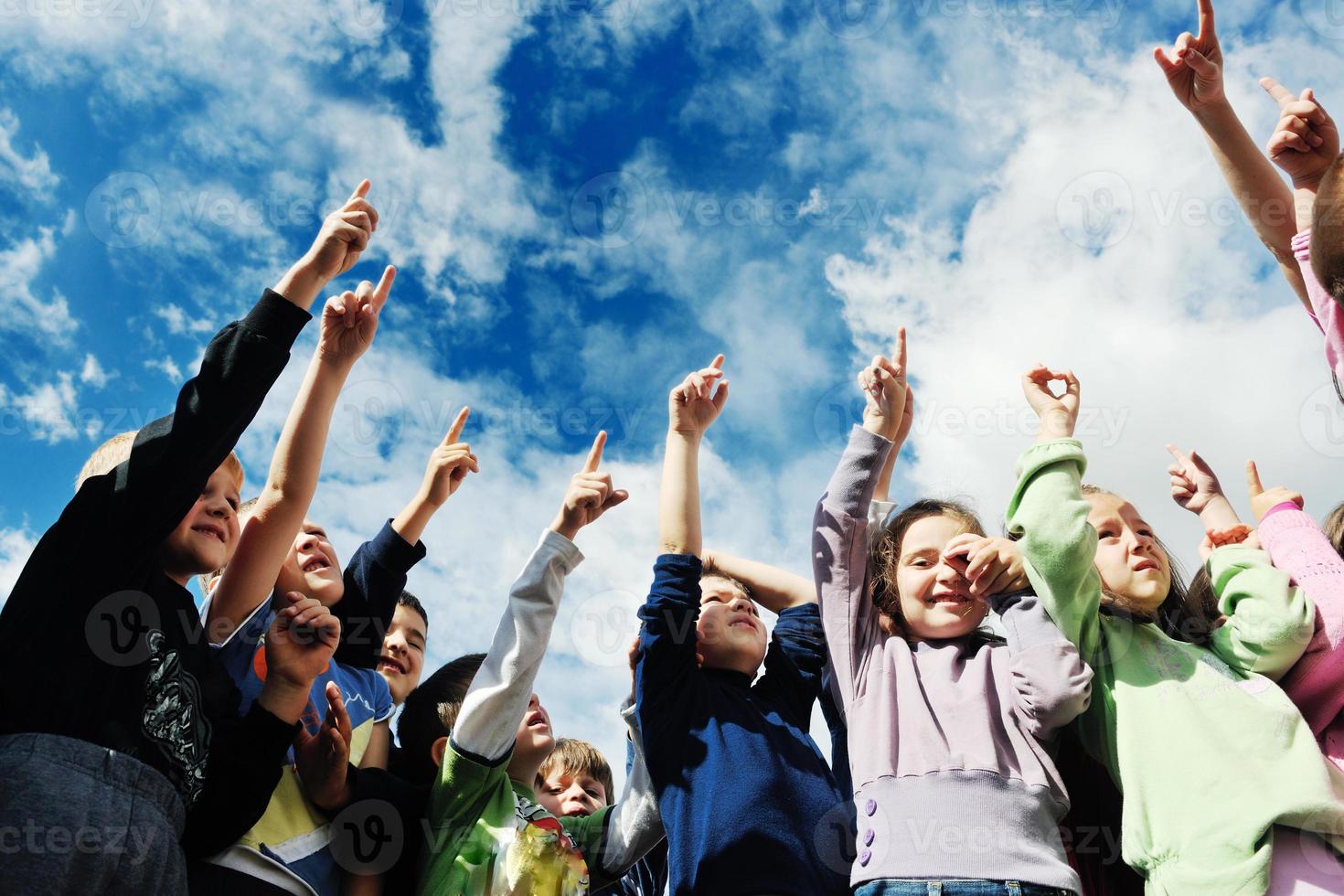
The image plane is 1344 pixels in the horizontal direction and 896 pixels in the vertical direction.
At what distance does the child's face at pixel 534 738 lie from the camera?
3.40 m

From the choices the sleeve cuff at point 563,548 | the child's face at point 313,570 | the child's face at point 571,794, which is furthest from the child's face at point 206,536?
the child's face at point 571,794

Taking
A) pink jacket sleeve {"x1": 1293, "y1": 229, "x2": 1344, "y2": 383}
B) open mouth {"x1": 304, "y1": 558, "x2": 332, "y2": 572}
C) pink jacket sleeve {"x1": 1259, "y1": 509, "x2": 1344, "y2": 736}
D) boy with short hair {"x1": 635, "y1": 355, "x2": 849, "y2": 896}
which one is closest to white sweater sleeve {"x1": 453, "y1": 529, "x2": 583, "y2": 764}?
boy with short hair {"x1": 635, "y1": 355, "x2": 849, "y2": 896}

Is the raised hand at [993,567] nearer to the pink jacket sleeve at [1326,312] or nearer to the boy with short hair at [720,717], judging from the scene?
the boy with short hair at [720,717]

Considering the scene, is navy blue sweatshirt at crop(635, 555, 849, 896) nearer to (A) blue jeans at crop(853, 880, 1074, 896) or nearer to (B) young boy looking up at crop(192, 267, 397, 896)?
(A) blue jeans at crop(853, 880, 1074, 896)

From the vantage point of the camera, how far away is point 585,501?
130 inches

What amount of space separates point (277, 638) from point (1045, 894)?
78.8 inches

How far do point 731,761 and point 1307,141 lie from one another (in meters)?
2.57

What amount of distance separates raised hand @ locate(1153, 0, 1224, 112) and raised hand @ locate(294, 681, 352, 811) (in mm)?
3311

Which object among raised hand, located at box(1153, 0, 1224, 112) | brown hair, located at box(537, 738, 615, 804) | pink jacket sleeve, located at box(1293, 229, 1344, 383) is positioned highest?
raised hand, located at box(1153, 0, 1224, 112)

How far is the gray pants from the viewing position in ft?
6.15

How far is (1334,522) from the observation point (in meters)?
3.39

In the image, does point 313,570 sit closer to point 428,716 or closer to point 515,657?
point 428,716

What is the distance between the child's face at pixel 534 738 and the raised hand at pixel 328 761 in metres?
0.70

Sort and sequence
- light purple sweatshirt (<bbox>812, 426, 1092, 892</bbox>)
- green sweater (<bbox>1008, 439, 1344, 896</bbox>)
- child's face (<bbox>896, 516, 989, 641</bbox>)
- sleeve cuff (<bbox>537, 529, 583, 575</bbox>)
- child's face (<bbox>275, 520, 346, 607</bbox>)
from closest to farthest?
green sweater (<bbox>1008, 439, 1344, 896</bbox>) → light purple sweatshirt (<bbox>812, 426, 1092, 892</bbox>) → child's face (<bbox>896, 516, 989, 641</bbox>) → sleeve cuff (<bbox>537, 529, 583, 575</bbox>) → child's face (<bbox>275, 520, 346, 607</bbox>)
